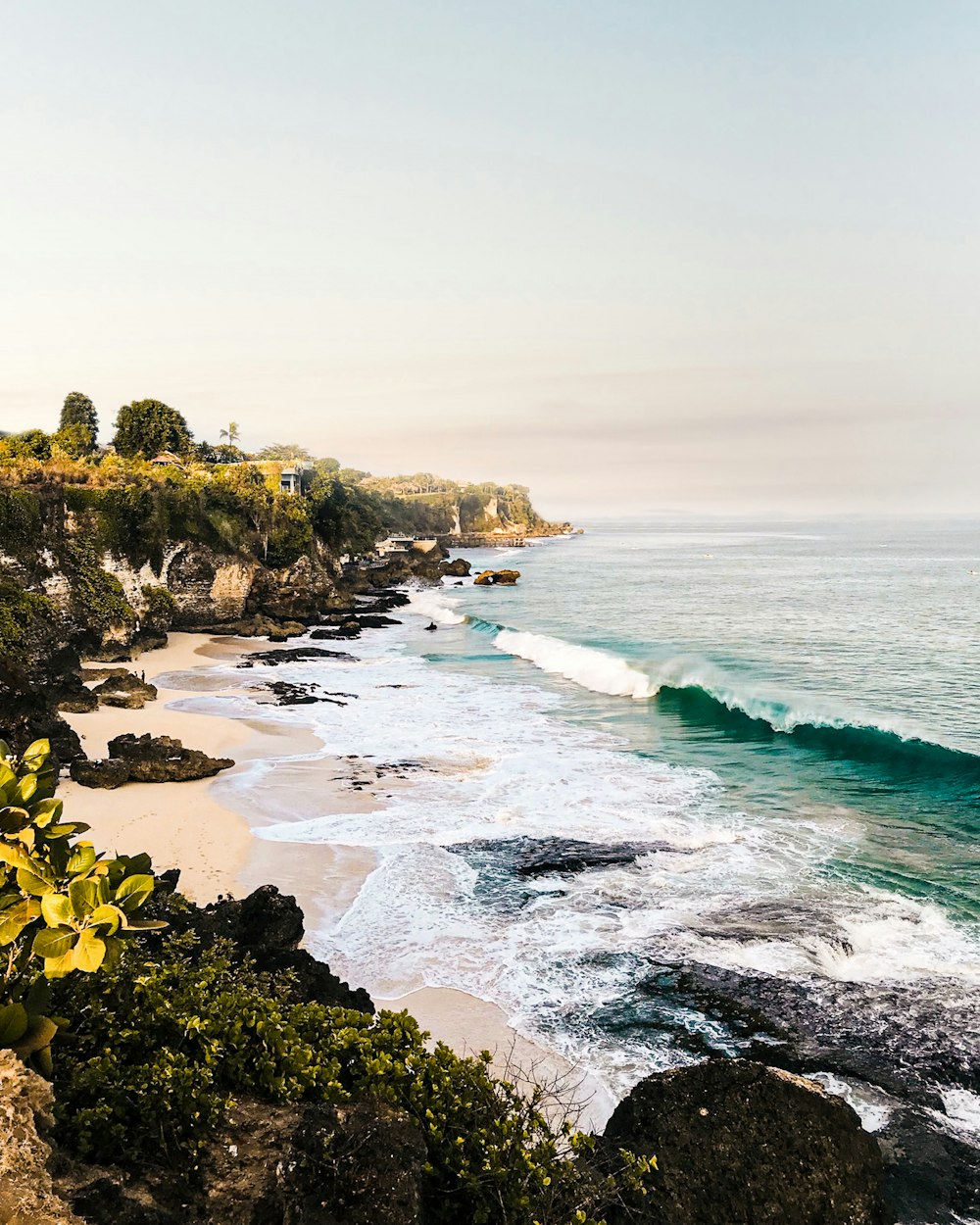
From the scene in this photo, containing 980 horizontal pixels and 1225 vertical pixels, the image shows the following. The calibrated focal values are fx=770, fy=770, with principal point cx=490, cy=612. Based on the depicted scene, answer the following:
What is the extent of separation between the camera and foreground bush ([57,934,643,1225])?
4980 millimetres

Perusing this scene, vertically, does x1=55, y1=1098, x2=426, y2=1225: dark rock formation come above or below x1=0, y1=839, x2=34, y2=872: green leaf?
below

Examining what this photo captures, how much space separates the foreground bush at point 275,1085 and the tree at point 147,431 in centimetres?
6232

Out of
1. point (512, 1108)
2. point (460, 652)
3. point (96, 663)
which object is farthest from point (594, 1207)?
point (460, 652)

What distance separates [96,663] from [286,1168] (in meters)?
31.4

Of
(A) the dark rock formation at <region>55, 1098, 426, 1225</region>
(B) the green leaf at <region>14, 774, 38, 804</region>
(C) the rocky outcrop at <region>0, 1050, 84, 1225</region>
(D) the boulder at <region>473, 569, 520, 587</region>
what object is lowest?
(A) the dark rock formation at <region>55, 1098, 426, 1225</region>

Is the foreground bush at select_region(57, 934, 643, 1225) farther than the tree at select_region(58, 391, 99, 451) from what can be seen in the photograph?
No

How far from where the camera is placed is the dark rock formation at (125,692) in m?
25.1

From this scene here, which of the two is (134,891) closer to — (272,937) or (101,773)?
(272,937)

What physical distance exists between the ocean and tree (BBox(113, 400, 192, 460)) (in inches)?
1426

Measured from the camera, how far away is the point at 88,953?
388 centimetres

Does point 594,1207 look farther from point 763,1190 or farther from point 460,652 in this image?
point 460,652

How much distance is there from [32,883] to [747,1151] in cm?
563

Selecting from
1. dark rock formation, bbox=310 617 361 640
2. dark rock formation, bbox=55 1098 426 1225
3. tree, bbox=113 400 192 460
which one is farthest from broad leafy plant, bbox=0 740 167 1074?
tree, bbox=113 400 192 460

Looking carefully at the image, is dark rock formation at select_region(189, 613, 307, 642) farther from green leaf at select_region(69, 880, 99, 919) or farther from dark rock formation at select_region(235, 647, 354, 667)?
green leaf at select_region(69, 880, 99, 919)
